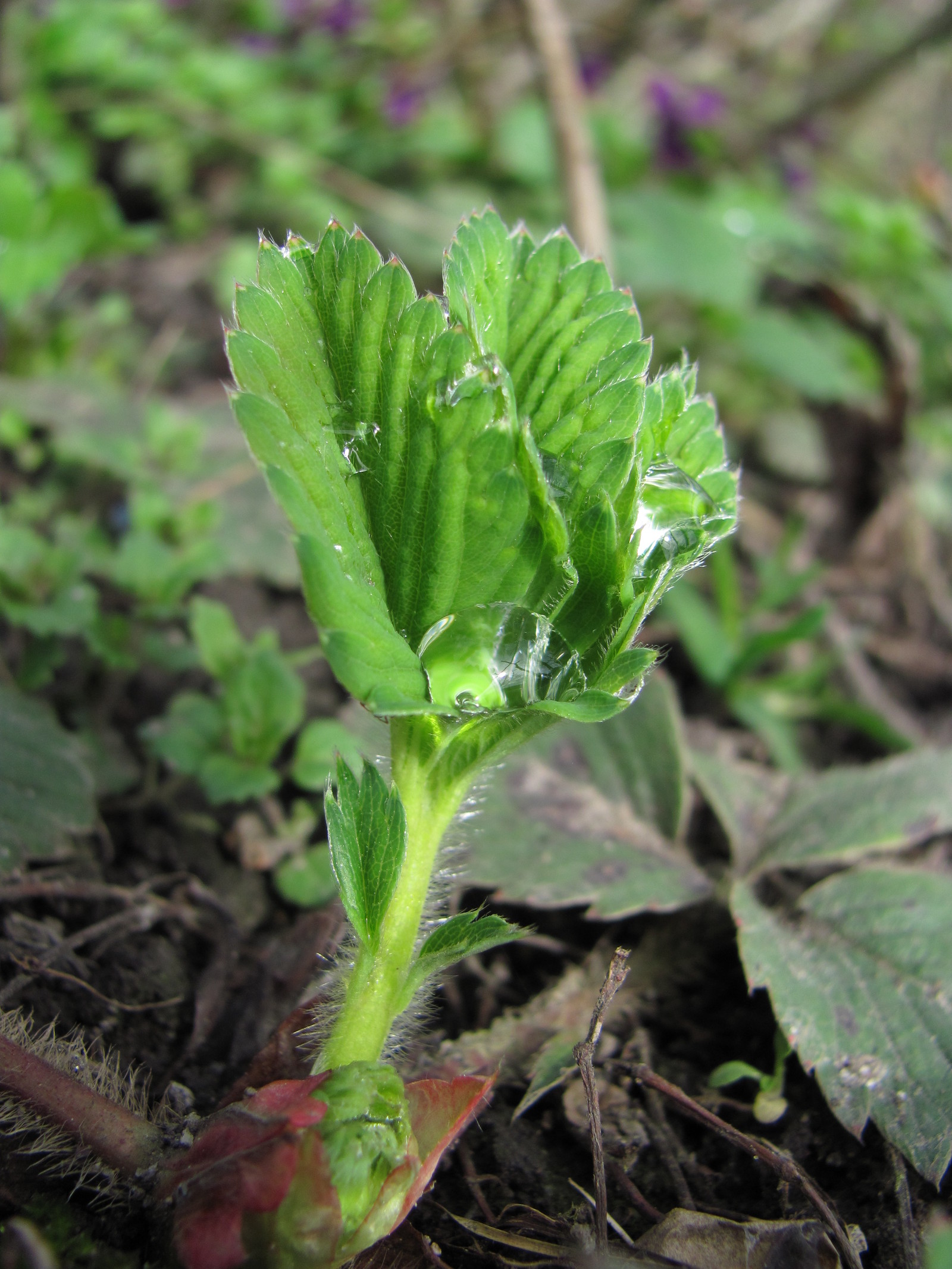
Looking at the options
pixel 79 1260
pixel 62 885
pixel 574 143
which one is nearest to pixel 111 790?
pixel 62 885

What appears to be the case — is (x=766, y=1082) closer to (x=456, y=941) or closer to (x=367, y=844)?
(x=456, y=941)

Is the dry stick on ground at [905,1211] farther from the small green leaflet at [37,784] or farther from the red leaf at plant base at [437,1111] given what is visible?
the small green leaflet at [37,784]

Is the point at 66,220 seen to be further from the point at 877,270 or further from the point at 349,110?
the point at 877,270

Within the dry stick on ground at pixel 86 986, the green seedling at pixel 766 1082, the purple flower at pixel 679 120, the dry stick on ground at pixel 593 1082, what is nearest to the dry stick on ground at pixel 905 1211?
the green seedling at pixel 766 1082

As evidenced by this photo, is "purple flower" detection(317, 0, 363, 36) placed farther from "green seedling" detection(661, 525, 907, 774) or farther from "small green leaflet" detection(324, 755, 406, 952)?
"small green leaflet" detection(324, 755, 406, 952)

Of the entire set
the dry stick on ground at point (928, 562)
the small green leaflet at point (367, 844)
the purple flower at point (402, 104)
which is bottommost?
the dry stick on ground at point (928, 562)
